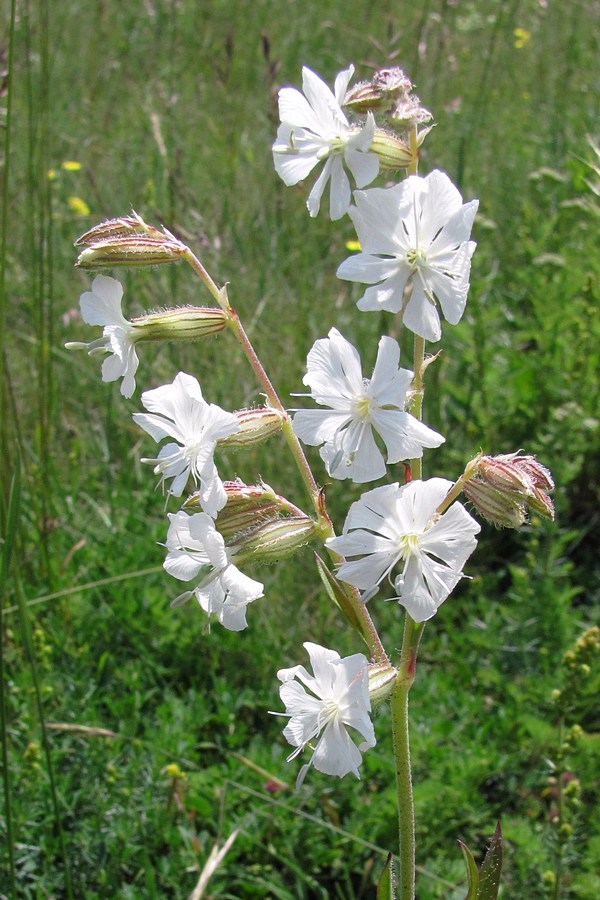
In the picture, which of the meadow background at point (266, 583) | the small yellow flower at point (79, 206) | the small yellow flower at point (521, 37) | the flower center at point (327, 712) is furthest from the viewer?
the small yellow flower at point (521, 37)

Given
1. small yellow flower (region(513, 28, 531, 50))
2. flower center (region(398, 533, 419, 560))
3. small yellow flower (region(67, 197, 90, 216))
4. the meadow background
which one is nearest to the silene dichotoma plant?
flower center (region(398, 533, 419, 560))

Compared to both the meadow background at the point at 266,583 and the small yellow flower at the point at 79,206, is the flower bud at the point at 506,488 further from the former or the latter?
the small yellow flower at the point at 79,206

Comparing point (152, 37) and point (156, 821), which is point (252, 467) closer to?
point (156, 821)

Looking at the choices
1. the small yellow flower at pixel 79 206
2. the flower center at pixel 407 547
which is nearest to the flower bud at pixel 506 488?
the flower center at pixel 407 547

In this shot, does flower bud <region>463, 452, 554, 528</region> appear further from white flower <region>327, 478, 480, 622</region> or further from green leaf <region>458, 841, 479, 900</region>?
green leaf <region>458, 841, 479, 900</region>

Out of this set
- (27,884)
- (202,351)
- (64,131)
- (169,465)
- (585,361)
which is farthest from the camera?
(64,131)

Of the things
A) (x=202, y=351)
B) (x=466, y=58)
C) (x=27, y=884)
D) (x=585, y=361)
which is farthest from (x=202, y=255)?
(x=466, y=58)
